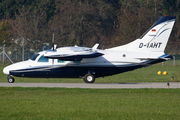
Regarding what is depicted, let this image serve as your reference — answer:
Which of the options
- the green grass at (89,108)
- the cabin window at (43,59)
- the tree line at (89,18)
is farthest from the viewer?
the tree line at (89,18)

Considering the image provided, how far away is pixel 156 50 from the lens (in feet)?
77.8

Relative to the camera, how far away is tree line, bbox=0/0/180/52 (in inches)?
2667

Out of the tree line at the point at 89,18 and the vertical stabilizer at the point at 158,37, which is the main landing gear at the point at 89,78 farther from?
the tree line at the point at 89,18

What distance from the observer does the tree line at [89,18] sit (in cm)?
6775

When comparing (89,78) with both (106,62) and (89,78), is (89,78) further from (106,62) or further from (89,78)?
(106,62)

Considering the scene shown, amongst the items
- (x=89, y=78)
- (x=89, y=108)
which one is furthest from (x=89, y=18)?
(x=89, y=108)

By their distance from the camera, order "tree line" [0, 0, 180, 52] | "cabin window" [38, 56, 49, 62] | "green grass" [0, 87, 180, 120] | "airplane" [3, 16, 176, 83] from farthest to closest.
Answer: "tree line" [0, 0, 180, 52], "cabin window" [38, 56, 49, 62], "airplane" [3, 16, 176, 83], "green grass" [0, 87, 180, 120]

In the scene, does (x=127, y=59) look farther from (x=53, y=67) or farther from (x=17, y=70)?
(x=17, y=70)

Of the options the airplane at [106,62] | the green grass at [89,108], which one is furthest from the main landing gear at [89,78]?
the green grass at [89,108]

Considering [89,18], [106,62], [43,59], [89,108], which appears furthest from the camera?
[89,18]

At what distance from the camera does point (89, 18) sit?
73688 mm

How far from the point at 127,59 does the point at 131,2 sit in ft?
195

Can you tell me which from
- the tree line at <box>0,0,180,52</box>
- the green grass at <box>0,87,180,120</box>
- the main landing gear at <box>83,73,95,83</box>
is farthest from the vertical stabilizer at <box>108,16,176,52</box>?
the tree line at <box>0,0,180,52</box>

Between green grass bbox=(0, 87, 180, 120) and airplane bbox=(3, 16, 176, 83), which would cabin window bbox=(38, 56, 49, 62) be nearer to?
airplane bbox=(3, 16, 176, 83)
